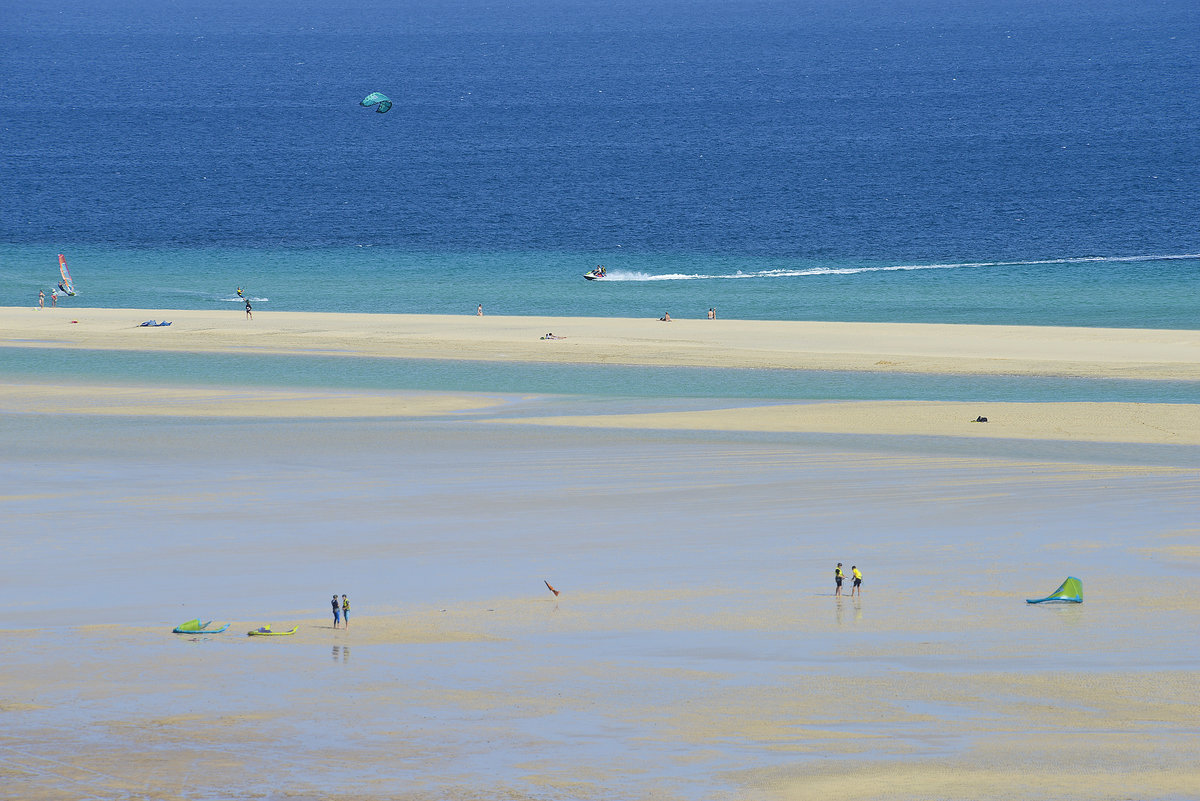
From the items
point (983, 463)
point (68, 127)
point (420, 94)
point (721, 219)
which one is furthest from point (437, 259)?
point (420, 94)

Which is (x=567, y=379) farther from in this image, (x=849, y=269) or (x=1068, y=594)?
(x=849, y=269)

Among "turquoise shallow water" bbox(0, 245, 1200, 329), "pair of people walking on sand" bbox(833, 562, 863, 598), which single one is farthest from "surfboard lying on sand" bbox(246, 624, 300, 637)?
"turquoise shallow water" bbox(0, 245, 1200, 329)

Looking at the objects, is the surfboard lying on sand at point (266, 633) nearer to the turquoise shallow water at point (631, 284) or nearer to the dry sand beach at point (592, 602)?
the dry sand beach at point (592, 602)

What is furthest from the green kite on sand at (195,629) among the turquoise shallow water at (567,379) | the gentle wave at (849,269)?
the gentle wave at (849,269)

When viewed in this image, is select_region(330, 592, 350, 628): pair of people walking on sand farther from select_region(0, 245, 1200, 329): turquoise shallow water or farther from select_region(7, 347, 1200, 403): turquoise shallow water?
select_region(0, 245, 1200, 329): turquoise shallow water

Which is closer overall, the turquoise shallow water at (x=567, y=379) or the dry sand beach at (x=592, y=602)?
the dry sand beach at (x=592, y=602)

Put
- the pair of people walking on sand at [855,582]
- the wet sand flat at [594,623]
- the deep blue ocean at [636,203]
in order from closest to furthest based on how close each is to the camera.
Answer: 1. the wet sand flat at [594,623]
2. the pair of people walking on sand at [855,582]
3. the deep blue ocean at [636,203]
